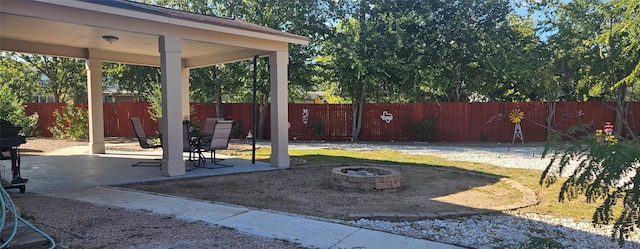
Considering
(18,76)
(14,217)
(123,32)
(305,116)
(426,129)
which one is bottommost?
(14,217)

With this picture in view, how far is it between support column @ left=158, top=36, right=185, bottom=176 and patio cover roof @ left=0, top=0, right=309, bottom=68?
27cm

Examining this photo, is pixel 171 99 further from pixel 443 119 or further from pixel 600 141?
pixel 443 119

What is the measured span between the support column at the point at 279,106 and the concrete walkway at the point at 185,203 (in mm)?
428

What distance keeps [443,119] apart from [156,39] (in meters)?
11.9

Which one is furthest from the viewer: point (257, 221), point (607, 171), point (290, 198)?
point (290, 198)

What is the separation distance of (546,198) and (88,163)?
927 cm

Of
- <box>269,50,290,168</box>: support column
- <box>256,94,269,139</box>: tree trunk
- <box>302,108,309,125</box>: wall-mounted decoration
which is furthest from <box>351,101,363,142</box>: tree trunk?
<box>269,50,290,168</box>: support column

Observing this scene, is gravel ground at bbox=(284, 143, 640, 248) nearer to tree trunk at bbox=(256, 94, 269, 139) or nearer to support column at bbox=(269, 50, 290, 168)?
support column at bbox=(269, 50, 290, 168)

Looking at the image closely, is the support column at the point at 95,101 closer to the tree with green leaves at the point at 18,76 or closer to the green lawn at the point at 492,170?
the green lawn at the point at 492,170

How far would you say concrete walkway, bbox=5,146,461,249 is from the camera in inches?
158

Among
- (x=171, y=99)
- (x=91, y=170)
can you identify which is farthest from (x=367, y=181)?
(x=91, y=170)

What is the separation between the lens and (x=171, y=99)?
7.40 m

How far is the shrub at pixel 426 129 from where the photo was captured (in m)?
16.6

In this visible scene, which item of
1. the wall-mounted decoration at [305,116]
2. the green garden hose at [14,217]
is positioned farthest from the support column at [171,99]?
the wall-mounted decoration at [305,116]
